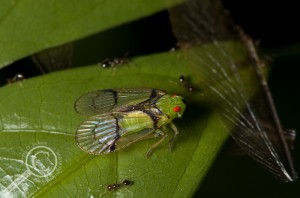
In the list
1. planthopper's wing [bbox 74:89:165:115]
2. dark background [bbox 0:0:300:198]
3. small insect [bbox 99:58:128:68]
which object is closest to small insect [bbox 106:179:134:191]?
planthopper's wing [bbox 74:89:165:115]

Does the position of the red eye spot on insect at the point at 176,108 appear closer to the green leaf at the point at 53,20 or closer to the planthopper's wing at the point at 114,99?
the planthopper's wing at the point at 114,99

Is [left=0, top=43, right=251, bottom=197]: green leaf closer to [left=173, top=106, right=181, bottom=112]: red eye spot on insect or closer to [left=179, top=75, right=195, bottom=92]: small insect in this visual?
[left=179, top=75, right=195, bottom=92]: small insect

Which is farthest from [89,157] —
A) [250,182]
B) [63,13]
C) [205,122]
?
[250,182]

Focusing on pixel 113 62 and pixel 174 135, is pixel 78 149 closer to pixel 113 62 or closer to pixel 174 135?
pixel 174 135

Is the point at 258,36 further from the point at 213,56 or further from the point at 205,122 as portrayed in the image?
the point at 205,122

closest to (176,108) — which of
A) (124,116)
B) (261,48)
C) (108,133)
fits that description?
(124,116)
